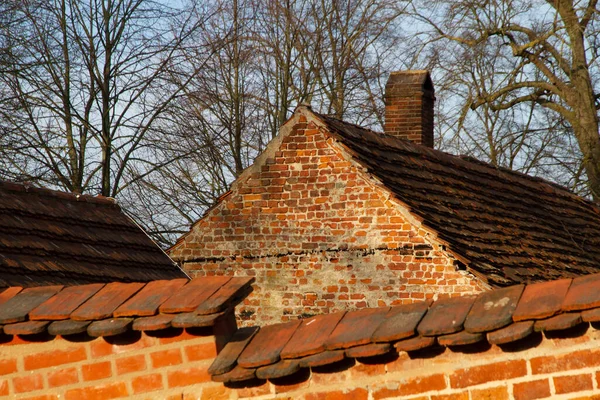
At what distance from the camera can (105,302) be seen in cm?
437

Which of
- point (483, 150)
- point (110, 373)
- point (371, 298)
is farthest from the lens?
point (483, 150)

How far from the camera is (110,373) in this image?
4.33 meters

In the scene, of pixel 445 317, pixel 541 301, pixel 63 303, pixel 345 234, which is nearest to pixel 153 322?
pixel 63 303

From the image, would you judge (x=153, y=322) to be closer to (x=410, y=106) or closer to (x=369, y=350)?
(x=369, y=350)

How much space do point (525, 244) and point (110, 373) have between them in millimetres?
9633

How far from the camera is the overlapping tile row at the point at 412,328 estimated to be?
145 inches

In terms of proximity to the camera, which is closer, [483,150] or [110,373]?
[110,373]

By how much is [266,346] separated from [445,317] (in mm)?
799

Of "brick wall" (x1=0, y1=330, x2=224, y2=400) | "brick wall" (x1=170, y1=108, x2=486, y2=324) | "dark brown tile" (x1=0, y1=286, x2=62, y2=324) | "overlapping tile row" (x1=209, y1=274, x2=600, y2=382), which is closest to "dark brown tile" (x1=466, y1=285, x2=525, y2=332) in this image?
"overlapping tile row" (x1=209, y1=274, x2=600, y2=382)

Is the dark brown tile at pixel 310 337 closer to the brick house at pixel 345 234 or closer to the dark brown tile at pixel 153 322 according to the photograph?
the dark brown tile at pixel 153 322

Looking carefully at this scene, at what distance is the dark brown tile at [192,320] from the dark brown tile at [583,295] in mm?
1462

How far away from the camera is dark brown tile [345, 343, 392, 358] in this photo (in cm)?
387

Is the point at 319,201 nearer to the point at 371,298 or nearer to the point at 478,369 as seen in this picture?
the point at 371,298

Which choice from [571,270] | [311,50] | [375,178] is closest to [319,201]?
[375,178]
